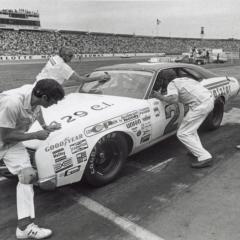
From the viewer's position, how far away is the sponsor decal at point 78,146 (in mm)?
3806

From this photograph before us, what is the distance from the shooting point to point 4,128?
3074 millimetres

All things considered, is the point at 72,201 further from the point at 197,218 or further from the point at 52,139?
the point at 197,218

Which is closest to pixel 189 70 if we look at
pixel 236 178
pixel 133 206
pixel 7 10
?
pixel 236 178

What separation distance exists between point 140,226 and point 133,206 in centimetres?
44

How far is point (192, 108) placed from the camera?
5180 millimetres

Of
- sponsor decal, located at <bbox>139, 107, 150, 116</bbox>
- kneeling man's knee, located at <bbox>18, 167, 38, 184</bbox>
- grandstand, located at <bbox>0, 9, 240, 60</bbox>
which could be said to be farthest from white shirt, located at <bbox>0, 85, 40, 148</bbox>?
grandstand, located at <bbox>0, 9, 240, 60</bbox>

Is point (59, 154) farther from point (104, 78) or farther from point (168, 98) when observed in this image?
point (104, 78)

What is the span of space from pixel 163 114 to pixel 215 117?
2076 mm

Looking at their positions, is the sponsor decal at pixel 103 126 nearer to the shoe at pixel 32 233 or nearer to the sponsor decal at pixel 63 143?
the sponsor decal at pixel 63 143

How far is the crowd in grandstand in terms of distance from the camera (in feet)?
185

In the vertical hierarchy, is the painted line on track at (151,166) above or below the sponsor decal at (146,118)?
below

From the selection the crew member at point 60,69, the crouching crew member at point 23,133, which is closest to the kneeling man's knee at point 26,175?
the crouching crew member at point 23,133

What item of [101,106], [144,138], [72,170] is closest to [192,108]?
[144,138]

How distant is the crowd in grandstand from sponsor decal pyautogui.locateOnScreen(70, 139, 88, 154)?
5073 cm
